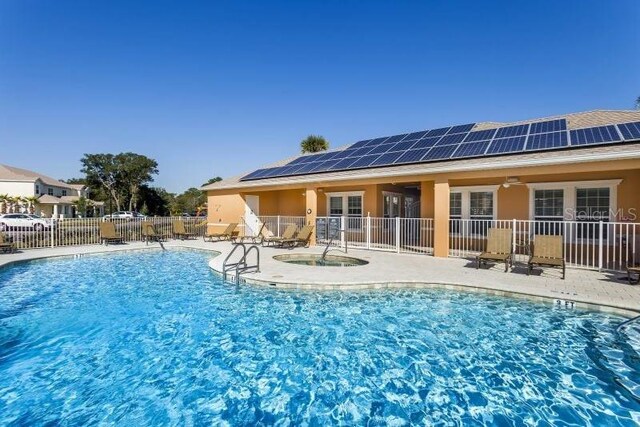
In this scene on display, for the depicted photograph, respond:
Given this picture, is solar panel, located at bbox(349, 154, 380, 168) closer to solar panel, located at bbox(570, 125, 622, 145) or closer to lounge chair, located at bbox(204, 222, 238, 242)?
solar panel, located at bbox(570, 125, 622, 145)

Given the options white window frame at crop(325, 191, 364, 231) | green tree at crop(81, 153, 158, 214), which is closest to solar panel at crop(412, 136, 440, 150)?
white window frame at crop(325, 191, 364, 231)

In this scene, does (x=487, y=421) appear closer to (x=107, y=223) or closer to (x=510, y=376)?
(x=510, y=376)

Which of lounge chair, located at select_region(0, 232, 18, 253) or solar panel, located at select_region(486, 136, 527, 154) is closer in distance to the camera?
solar panel, located at select_region(486, 136, 527, 154)

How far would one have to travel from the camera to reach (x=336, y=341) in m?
5.57

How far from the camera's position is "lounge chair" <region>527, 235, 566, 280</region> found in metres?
9.14

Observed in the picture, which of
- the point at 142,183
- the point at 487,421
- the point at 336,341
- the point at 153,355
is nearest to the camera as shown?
the point at 487,421

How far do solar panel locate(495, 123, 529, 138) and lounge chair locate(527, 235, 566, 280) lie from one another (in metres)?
5.68

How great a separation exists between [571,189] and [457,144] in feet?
15.4

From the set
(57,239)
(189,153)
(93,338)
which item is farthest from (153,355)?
(189,153)

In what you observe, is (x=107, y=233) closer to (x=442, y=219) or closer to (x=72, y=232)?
(x=72, y=232)

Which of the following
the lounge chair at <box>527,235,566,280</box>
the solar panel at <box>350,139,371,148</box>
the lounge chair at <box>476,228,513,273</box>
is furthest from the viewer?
the solar panel at <box>350,139,371,148</box>

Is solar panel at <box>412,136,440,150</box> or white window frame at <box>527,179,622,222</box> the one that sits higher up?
solar panel at <box>412,136,440,150</box>

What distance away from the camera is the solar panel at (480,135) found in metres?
14.0

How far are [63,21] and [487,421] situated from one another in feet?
62.2
